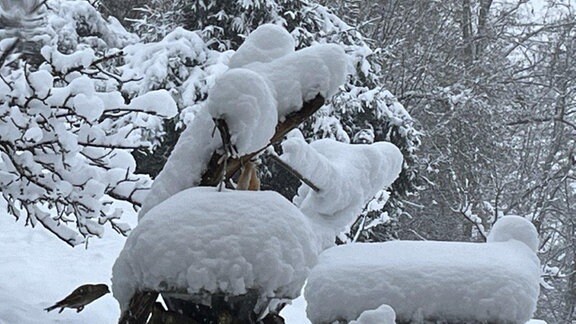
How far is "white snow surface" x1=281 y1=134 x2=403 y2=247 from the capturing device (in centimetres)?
202

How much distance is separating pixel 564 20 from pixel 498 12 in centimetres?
111

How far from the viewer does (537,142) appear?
10.5 m

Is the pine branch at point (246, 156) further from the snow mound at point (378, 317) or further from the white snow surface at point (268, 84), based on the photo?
the snow mound at point (378, 317)

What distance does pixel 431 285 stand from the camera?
6.24ft

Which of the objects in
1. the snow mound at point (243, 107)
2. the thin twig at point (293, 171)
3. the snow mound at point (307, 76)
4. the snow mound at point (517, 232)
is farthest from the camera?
the snow mound at point (517, 232)

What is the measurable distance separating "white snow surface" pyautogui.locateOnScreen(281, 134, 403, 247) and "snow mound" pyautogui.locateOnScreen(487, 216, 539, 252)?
13.0 inches

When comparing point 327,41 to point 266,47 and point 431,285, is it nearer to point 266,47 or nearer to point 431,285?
point 266,47

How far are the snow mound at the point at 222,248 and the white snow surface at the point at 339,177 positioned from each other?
40 centimetres

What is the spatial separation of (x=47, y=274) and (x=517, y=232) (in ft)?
10.0

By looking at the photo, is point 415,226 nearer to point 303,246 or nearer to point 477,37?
point 477,37

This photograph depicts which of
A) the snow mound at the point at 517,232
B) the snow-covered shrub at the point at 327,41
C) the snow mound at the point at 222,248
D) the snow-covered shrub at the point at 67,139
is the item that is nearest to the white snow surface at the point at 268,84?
the snow mound at the point at 222,248

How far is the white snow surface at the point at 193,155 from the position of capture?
183cm

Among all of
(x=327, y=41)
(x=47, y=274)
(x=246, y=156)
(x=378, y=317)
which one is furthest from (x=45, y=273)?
(x=327, y=41)

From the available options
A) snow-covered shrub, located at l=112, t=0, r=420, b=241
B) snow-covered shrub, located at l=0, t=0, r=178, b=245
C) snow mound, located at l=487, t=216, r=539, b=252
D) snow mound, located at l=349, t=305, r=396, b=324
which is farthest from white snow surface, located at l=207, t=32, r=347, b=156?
snow-covered shrub, located at l=112, t=0, r=420, b=241
